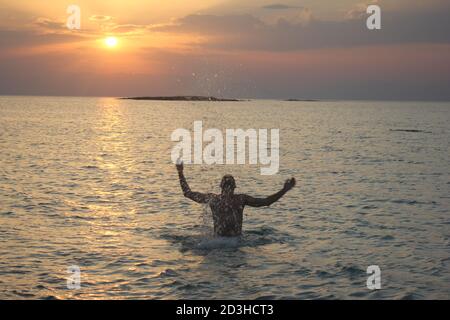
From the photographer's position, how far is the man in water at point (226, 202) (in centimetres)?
1694

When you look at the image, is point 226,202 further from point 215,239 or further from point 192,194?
point 215,239

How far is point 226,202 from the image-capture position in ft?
57.0

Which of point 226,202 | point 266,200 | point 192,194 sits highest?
point 192,194

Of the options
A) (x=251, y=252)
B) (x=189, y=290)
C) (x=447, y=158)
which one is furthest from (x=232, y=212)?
(x=447, y=158)

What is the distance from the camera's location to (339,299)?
13336 millimetres

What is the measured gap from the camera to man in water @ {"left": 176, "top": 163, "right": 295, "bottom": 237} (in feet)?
55.6

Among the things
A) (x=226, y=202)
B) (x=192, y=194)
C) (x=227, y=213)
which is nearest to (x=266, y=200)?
(x=226, y=202)

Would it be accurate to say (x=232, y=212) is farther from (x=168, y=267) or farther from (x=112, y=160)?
(x=112, y=160)
